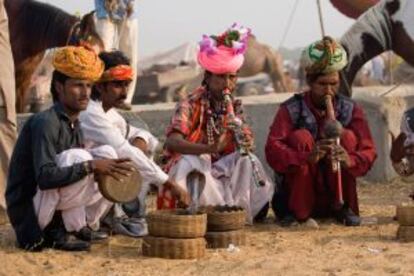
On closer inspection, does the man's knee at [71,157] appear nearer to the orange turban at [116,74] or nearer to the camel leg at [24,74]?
the orange turban at [116,74]

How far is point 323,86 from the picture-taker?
215 inches

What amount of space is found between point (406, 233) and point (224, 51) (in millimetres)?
1385

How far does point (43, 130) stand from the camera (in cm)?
454

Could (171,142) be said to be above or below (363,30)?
below

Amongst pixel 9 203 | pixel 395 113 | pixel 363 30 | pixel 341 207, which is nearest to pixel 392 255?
pixel 341 207

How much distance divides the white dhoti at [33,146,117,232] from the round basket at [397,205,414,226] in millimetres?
1481

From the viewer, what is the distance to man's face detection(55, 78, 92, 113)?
4676mm

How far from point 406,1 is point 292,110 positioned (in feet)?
10.1

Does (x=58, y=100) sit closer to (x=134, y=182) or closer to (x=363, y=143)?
(x=134, y=182)

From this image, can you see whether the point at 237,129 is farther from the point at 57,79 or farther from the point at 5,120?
the point at 5,120

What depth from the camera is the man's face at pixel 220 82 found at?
209 inches

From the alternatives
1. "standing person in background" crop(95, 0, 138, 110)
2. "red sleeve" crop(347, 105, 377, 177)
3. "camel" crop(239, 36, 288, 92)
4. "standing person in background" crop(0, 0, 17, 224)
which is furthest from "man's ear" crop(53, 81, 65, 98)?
"camel" crop(239, 36, 288, 92)

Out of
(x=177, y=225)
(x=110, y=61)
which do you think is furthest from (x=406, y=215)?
(x=110, y=61)

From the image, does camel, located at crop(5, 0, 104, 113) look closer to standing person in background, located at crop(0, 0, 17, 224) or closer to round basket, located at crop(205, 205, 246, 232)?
standing person in background, located at crop(0, 0, 17, 224)
